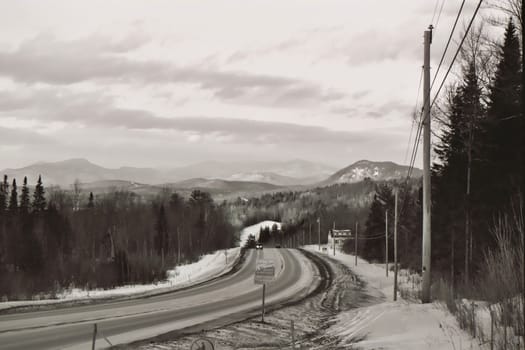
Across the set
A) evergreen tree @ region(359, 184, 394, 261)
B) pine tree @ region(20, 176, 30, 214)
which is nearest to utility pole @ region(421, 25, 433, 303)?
evergreen tree @ region(359, 184, 394, 261)

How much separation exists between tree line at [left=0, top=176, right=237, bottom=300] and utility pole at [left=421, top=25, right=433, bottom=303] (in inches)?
1610

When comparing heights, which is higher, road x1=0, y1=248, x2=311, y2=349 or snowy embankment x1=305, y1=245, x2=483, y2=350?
snowy embankment x1=305, y1=245, x2=483, y2=350

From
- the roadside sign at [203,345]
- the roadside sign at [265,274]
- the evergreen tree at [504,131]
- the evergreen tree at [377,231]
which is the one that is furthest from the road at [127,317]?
the evergreen tree at [377,231]

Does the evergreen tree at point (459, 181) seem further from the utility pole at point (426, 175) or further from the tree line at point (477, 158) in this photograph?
the utility pole at point (426, 175)

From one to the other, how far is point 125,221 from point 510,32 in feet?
345

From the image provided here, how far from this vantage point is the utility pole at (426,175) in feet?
58.7

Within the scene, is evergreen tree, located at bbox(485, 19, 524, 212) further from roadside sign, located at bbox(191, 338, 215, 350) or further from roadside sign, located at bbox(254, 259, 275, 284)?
roadside sign, located at bbox(191, 338, 215, 350)

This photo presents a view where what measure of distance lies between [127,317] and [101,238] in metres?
93.6

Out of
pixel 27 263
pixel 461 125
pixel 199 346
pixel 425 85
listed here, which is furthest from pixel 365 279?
pixel 27 263

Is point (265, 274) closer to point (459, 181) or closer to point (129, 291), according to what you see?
point (129, 291)

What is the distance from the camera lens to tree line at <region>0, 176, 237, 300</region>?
62.1m

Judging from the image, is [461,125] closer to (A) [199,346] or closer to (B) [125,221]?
(A) [199,346]

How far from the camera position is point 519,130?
25234 mm

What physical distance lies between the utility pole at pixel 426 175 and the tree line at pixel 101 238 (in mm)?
40897
